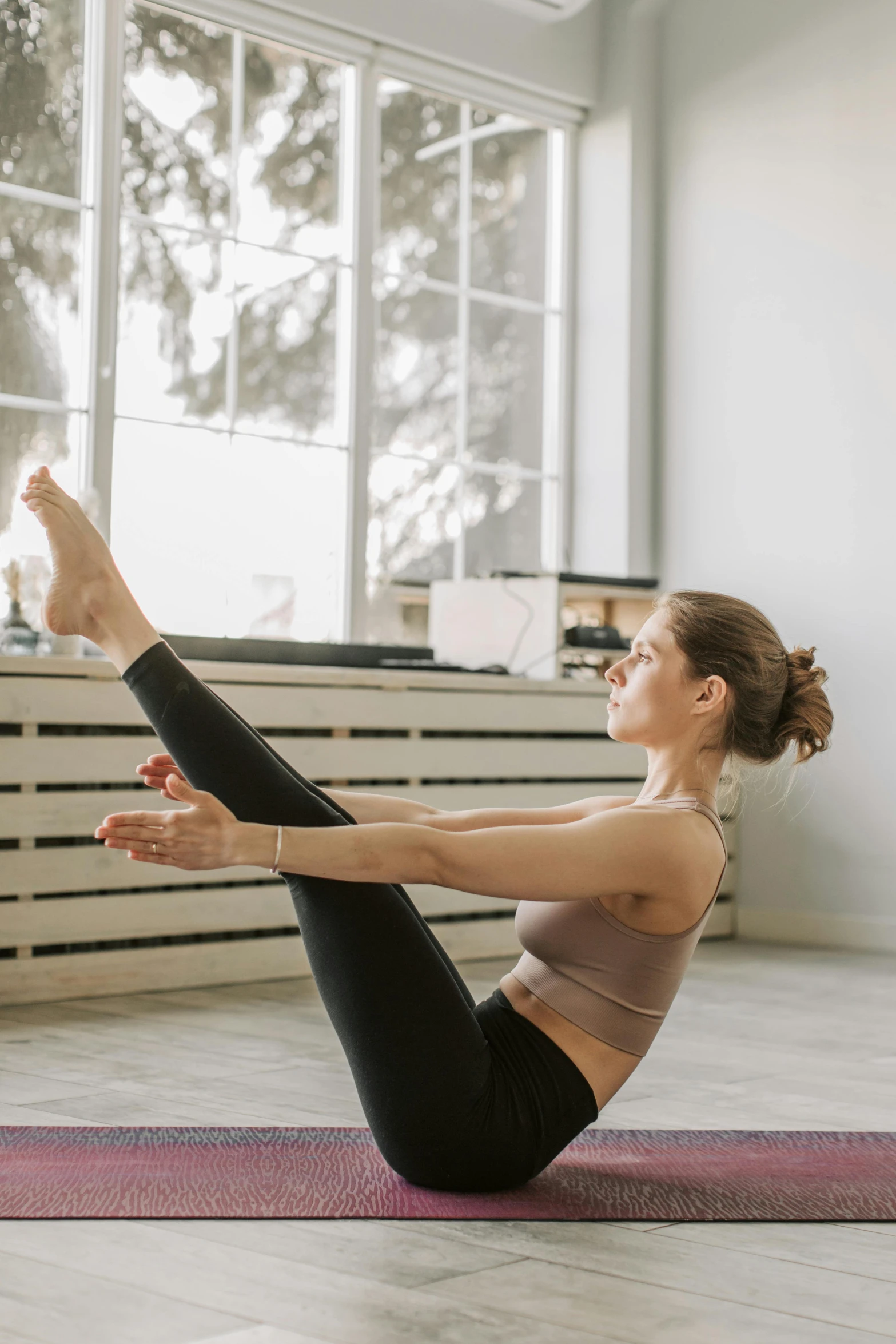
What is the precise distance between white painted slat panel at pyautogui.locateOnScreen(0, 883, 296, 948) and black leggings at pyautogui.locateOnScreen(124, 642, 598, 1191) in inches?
63.0

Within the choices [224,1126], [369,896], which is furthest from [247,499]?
[369,896]

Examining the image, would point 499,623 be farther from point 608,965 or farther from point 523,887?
point 523,887

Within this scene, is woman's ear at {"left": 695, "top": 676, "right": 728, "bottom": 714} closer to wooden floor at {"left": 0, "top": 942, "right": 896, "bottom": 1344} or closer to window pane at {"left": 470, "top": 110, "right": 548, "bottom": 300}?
wooden floor at {"left": 0, "top": 942, "right": 896, "bottom": 1344}

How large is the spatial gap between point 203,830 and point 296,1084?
3.74 ft

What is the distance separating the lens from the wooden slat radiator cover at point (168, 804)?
3.29 meters

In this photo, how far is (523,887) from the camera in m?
1.62

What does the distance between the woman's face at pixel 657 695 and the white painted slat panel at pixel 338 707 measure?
1799 millimetres

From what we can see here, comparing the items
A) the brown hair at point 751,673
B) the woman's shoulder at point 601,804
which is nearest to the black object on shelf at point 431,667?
the woman's shoulder at point 601,804

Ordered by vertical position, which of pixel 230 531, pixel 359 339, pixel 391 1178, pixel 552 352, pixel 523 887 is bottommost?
pixel 391 1178

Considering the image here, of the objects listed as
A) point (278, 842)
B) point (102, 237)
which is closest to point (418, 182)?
point (102, 237)

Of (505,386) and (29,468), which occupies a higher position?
(505,386)

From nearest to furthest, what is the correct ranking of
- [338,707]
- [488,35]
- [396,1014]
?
[396,1014]
[338,707]
[488,35]

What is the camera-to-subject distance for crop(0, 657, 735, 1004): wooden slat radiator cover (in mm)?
3289

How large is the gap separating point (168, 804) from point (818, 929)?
7.07ft
